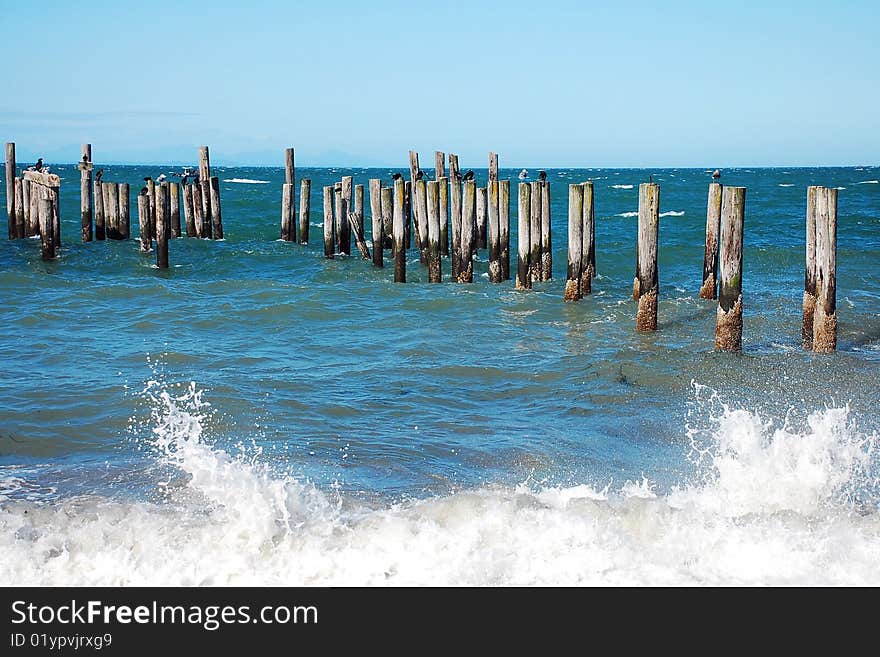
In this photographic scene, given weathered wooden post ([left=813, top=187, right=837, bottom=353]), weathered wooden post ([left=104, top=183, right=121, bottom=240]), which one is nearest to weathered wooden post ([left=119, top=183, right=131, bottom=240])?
weathered wooden post ([left=104, top=183, right=121, bottom=240])

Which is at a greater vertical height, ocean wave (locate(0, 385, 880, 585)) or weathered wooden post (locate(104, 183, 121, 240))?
weathered wooden post (locate(104, 183, 121, 240))

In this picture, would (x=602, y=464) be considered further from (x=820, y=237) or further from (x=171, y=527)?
(x=820, y=237)

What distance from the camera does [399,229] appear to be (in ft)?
51.4

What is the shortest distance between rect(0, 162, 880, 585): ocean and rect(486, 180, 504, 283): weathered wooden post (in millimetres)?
567

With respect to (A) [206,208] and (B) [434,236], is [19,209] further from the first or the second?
(B) [434,236]

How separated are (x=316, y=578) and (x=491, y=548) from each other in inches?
40.2

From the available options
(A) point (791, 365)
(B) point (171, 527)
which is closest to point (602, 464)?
(B) point (171, 527)

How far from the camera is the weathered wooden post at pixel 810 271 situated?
405 inches

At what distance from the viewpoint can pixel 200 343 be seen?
11.8m

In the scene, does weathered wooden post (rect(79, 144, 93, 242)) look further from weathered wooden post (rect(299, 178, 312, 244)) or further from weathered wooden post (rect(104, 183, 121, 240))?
weathered wooden post (rect(299, 178, 312, 244))

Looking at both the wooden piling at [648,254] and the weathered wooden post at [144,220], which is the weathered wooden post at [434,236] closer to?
the wooden piling at [648,254]

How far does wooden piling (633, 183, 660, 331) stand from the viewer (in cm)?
1158

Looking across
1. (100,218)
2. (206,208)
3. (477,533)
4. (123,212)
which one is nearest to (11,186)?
(100,218)

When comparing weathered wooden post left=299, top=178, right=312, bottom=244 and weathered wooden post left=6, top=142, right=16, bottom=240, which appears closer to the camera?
weathered wooden post left=299, top=178, right=312, bottom=244
